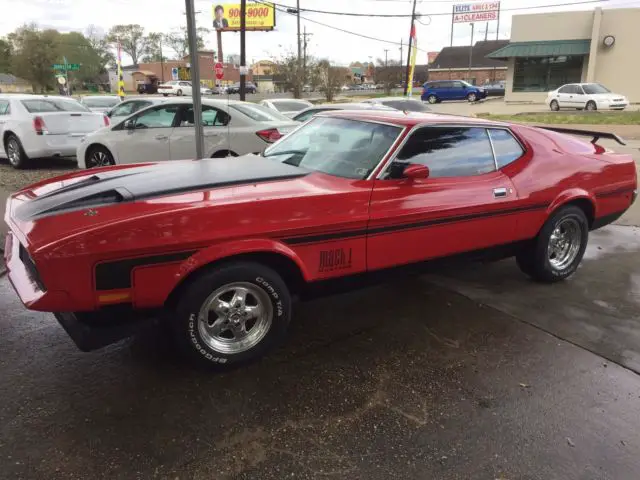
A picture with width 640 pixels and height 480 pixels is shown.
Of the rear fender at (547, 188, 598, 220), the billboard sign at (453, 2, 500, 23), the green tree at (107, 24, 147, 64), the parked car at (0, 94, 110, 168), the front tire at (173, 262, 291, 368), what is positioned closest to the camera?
the front tire at (173, 262, 291, 368)

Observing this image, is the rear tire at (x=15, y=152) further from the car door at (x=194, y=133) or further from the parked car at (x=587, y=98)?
the parked car at (x=587, y=98)

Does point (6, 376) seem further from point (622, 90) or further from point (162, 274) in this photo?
point (622, 90)

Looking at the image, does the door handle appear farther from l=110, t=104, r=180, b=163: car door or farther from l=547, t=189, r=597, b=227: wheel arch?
l=110, t=104, r=180, b=163: car door

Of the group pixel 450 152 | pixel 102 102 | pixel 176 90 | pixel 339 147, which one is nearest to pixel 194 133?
pixel 339 147

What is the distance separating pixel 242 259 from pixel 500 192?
2.18 metres

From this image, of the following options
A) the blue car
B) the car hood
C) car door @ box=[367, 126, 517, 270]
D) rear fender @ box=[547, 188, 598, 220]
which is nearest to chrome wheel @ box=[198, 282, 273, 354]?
the car hood

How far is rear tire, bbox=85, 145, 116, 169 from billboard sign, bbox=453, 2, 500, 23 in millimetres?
51764

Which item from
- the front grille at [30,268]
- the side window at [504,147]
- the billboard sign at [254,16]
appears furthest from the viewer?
the billboard sign at [254,16]

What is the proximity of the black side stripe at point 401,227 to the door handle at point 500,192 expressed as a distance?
12 centimetres

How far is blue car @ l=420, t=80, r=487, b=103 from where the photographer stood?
125 ft

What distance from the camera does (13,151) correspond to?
10273 millimetres

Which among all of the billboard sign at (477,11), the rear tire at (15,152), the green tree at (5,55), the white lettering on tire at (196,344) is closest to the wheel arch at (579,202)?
the white lettering on tire at (196,344)

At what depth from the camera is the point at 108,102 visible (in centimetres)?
2078

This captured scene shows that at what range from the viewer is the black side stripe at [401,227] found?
3.13m
